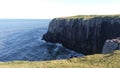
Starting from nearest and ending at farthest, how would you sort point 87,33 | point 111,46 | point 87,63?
point 87,63
point 111,46
point 87,33

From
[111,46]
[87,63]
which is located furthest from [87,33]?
[87,63]

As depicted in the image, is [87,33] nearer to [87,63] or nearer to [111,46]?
[111,46]

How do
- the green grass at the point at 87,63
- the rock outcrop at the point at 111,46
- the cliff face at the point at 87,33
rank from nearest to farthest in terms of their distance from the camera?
the green grass at the point at 87,63 → the rock outcrop at the point at 111,46 → the cliff face at the point at 87,33

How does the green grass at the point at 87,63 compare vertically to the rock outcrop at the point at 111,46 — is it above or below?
above

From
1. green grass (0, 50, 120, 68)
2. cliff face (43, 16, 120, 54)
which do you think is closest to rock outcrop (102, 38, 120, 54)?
green grass (0, 50, 120, 68)

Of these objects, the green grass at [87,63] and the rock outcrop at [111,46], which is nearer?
the green grass at [87,63]

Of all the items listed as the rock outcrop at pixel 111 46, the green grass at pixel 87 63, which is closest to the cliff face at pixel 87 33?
the rock outcrop at pixel 111 46

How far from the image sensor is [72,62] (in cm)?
3462

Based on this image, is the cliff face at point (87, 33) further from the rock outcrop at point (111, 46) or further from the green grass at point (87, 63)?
the green grass at point (87, 63)

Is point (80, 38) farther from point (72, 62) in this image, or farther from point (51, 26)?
point (72, 62)

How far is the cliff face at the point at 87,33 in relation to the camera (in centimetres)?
8275

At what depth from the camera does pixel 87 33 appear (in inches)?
3497

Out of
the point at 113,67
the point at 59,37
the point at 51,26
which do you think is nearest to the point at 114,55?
the point at 113,67

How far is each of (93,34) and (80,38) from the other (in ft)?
20.2
